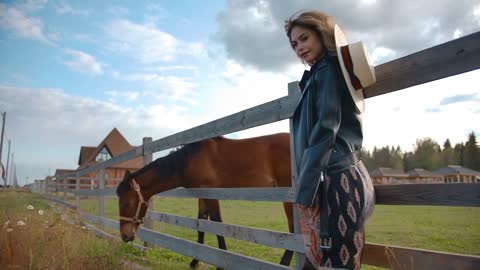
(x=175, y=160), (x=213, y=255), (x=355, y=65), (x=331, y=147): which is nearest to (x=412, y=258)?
(x=331, y=147)

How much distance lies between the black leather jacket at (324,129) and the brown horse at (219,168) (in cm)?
254

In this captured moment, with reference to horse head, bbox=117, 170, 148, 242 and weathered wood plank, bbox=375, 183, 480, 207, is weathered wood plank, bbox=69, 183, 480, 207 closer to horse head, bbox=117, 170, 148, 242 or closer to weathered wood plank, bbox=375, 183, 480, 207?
weathered wood plank, bbox=375, 183, 480, 207

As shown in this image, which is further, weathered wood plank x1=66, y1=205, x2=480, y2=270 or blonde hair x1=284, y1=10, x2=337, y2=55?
blonde hair x1=284, y1=10, x2=337, y2=55

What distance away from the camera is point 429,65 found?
6.07 ft

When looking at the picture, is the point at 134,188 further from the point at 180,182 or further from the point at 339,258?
the point at 339,258

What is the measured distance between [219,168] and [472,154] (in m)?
2.84

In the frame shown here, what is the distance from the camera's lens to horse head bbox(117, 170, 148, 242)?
4922 millimetres

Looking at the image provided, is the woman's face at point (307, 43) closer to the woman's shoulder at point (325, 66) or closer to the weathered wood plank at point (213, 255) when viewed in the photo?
the woman's shoulder at point (325, 66)

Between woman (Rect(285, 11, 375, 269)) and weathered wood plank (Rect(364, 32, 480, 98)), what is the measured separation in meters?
0.15

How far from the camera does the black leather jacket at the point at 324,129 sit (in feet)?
5.45

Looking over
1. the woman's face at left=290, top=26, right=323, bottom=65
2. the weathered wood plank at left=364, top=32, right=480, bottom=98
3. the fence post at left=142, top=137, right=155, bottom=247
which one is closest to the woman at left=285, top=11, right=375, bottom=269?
the woman's face at left=290, top=26, right=323, bottom=65

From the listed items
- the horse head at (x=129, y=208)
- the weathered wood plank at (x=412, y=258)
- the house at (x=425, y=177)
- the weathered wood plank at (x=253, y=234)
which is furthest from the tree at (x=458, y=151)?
A: the horse head at (x=129, y=208)

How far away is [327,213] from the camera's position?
1.70m

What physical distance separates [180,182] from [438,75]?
345 centimetres
